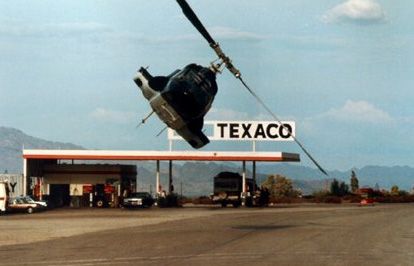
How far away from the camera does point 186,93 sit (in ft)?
96.8

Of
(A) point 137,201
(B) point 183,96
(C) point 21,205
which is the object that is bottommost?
(C) point 21,205

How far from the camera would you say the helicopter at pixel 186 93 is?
29562mm

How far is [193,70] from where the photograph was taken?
→ 30.7m

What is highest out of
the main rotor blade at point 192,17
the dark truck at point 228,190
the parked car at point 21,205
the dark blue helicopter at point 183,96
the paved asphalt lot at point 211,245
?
the main rotor blade at point 192,17

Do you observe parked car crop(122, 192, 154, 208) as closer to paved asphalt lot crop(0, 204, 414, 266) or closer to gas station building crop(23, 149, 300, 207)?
gas station building crop(23, 149, 300, 207)

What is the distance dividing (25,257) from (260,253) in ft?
21.5

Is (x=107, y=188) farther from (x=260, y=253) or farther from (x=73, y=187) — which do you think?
(x=260, y=253)

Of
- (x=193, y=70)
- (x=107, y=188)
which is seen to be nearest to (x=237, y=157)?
(x=107, y=188)

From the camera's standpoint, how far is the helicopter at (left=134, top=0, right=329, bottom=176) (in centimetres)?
2956

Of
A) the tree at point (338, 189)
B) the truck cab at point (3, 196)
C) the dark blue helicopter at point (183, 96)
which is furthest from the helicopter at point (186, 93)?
the tree at point (338, 189)

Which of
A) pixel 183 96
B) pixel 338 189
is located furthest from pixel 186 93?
pixel 338 189

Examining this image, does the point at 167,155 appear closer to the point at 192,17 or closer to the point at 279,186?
the point at 192,17

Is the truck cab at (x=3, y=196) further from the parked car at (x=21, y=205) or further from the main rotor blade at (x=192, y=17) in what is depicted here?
the main rotor blade at (x=192, y=17)

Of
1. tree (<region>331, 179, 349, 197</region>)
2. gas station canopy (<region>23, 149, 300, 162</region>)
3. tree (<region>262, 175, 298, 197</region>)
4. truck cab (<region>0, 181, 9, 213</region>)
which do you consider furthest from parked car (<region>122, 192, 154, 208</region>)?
tree (<region>262, 175, 298, 197</region>)
